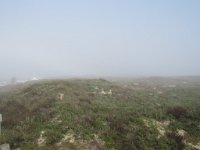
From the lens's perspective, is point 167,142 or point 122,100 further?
point 122,100

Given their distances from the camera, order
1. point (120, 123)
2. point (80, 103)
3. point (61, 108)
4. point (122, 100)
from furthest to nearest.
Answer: point (122, 100)
point (80, 103)
point (61, 108)
point (120, 123)

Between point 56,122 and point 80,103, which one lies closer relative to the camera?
point 56,122

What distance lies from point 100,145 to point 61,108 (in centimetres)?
752

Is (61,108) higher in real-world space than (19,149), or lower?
higher

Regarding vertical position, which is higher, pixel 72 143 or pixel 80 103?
pixel 80 103

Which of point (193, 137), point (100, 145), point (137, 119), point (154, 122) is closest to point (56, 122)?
point (100, 145)

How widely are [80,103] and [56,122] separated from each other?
5717 mm

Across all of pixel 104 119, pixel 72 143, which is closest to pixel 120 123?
pixel 104 119

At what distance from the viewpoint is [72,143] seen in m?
A: 16.9


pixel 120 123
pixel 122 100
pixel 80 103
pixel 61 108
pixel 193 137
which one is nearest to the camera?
pixel 193 137

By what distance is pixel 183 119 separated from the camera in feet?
70.9

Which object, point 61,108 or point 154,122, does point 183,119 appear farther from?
point 61,108

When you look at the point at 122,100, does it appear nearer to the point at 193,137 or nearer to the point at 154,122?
the point at 154,122

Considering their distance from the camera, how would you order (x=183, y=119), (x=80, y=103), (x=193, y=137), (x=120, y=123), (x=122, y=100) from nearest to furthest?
1. (x=193, y=137)
2. (x=120, y=123)
3. (x=183, y=119)
4. (x=80, y=103)
5. (x=122, y=100)
